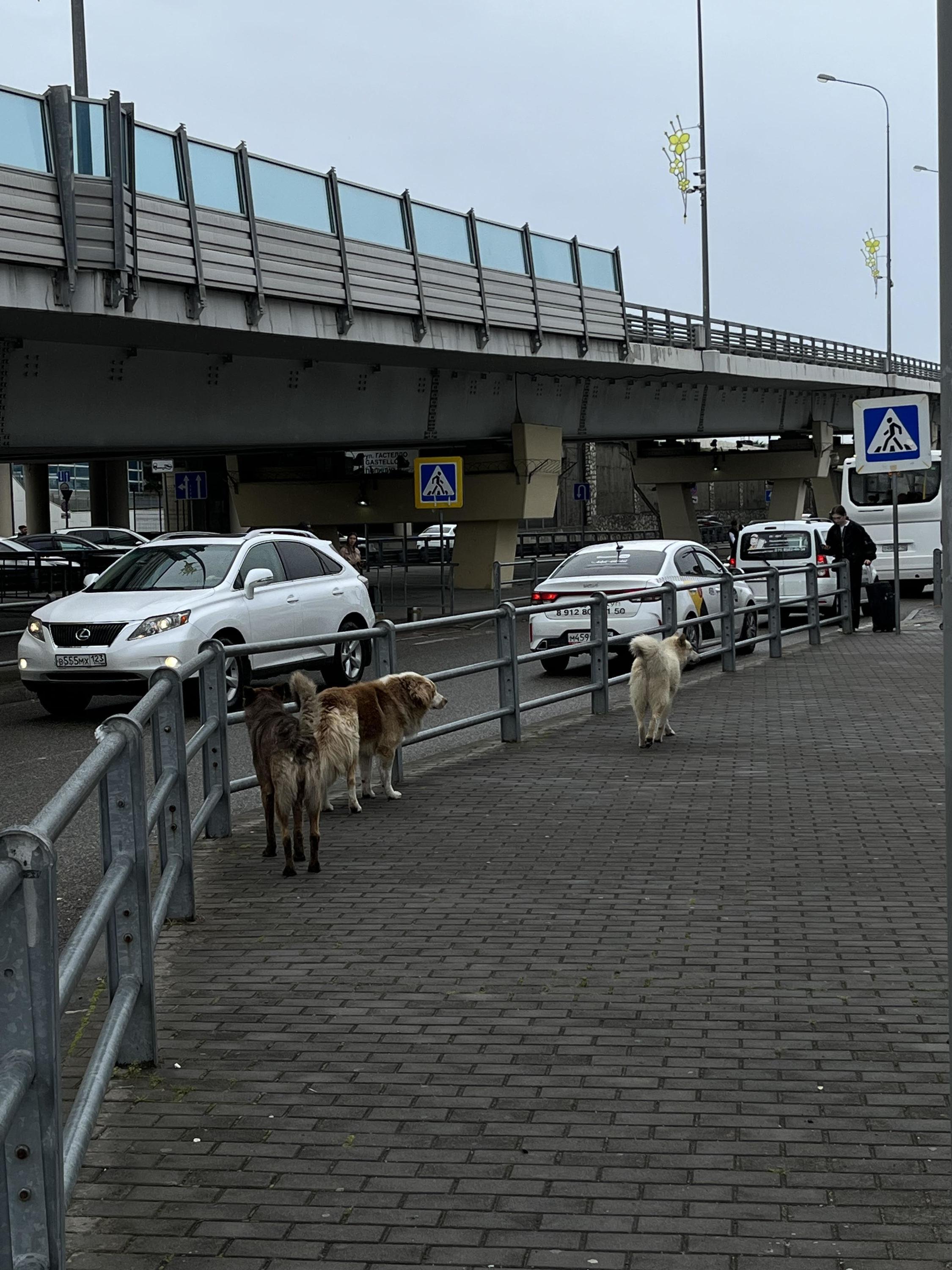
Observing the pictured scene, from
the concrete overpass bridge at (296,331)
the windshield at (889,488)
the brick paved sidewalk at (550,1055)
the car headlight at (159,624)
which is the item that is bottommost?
the brick paved sidewalk at (550,1055)

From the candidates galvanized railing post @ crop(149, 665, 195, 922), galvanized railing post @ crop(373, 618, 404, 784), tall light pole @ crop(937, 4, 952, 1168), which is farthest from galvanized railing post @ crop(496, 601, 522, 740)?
tall light pole @ crop(937, 4, 952, 1168)

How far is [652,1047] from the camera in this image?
5.03m

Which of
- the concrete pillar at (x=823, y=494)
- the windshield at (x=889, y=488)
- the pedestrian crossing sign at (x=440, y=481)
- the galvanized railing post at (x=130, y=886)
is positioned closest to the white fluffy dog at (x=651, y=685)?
the galvanized railing post at (x=130, y=886)

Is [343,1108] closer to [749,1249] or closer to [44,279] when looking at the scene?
[749,1249]

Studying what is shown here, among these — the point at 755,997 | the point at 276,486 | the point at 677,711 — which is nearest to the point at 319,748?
the point at 755,997

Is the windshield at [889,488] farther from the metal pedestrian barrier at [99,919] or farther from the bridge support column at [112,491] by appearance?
the metal pedestrian barrier at [99,919]

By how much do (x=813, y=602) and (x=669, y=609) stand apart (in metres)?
6.83

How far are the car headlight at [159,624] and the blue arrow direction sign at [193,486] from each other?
2266 cm

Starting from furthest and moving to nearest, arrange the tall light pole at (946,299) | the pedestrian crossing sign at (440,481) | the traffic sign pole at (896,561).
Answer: the pedestrian crossing sign at (440,481) < the traffic sign pole at (896,561) < the tall light pole at (946,299)

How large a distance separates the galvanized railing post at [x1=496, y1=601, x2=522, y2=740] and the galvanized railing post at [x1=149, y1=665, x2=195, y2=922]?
567 cm

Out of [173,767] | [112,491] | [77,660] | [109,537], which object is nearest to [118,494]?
[112,491]

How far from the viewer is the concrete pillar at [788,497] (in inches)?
2370

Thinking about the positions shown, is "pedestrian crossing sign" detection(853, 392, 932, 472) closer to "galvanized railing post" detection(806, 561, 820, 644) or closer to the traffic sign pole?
"galvanized railing post" detection(806, 561, 820, 644)

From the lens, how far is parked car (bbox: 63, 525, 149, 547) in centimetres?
4491
